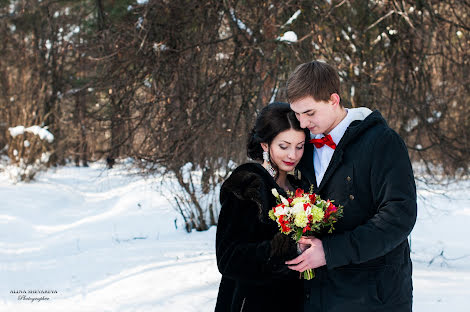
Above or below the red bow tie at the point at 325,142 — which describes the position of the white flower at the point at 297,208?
below

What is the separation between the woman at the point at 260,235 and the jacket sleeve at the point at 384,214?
27cm

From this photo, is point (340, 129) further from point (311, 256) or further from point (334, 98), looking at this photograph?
point (311, 256)

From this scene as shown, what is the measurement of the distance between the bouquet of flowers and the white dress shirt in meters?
0.30

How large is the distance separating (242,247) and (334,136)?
0.70m

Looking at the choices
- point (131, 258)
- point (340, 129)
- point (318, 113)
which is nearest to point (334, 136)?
point (340, 129)

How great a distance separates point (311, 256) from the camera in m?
2.17

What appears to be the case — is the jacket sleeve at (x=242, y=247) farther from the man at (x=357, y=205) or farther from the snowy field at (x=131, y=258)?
the snowy field at (x=131, y=258)

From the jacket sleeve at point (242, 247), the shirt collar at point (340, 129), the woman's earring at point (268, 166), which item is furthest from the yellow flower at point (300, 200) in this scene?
the woman's earring at point (268, 166)

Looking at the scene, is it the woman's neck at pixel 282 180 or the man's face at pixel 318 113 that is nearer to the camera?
the man's face at pixel 318 113

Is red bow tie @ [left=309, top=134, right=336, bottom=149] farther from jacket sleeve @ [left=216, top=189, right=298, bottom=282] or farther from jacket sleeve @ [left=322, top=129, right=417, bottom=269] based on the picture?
jacket sleeve @ [left=216, top=189, right=298, bottom=282]

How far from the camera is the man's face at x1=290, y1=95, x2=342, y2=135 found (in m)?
2.36

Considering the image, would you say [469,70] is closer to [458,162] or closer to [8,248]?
[458,162]

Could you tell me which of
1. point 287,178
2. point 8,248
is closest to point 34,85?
point 8,248

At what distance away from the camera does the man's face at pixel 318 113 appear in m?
2.36
